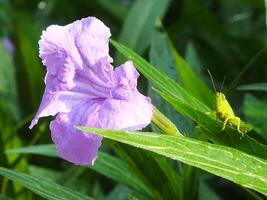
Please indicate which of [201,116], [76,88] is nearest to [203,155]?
[201,116]

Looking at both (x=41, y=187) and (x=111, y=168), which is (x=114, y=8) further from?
(x=41, y=187)

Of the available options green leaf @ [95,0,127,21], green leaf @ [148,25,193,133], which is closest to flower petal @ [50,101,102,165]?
green leaf @ [148,25,193,133]

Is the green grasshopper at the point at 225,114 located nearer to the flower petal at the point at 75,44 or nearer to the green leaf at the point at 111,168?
the flower petal at the point at 75,44

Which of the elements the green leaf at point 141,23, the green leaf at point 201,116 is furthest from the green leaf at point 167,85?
the green leaf at point 141,23

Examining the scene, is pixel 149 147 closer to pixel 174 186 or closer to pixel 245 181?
pixel 245 181

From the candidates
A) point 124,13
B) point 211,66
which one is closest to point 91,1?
point 124,13
